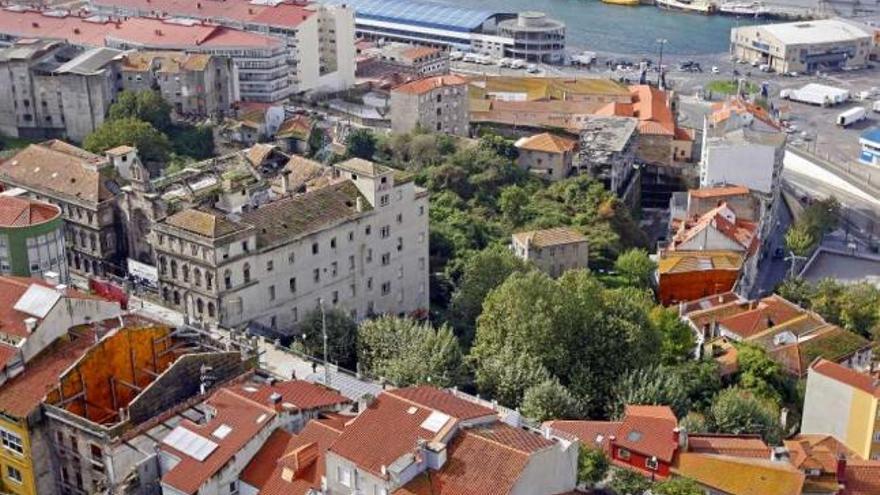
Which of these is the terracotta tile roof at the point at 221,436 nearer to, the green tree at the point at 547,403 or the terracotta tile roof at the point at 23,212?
the green tree at the point at 547,403

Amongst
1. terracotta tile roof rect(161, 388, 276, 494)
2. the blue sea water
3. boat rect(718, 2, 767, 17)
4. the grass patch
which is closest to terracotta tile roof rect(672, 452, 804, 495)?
terracotta tile roof rect(161, 388, 276, 494)

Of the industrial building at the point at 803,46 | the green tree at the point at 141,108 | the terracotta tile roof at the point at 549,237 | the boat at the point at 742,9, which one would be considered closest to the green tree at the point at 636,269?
the terracotta tile roof at the point at 549,237

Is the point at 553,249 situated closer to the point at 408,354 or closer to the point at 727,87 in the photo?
the point at 408,354

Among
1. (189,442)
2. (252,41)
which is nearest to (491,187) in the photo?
(252,41)

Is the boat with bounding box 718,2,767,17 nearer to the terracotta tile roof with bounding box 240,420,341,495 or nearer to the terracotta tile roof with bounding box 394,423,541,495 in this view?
the terracotta tile roof with bounding box 240,420,341,495

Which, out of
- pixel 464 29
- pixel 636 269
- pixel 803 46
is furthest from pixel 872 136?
pixel 464 29
